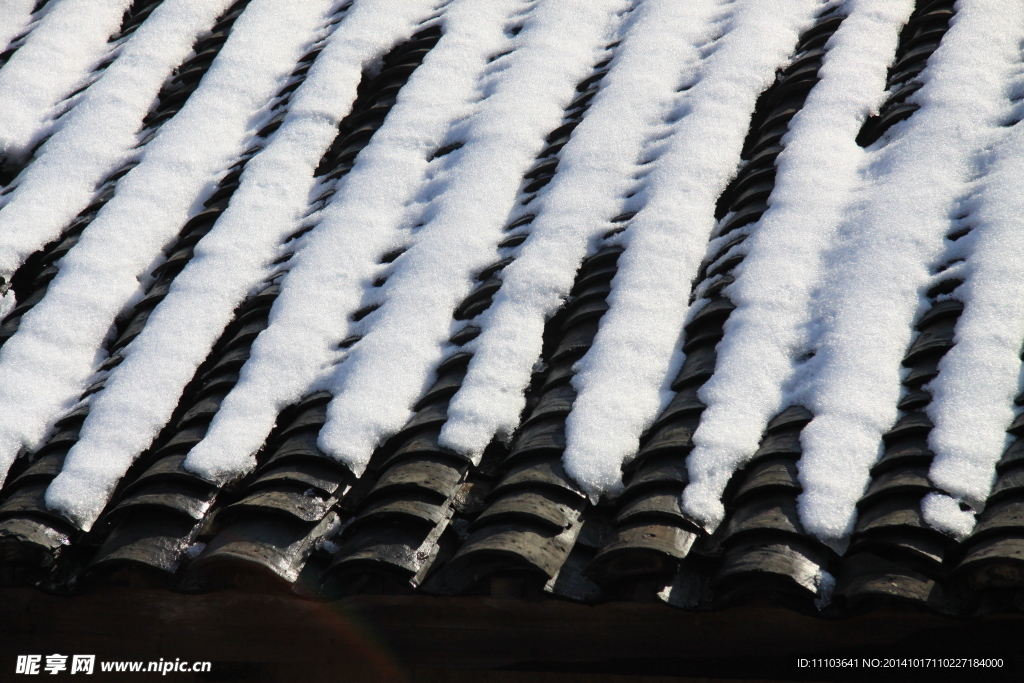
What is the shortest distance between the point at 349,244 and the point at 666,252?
1246mm

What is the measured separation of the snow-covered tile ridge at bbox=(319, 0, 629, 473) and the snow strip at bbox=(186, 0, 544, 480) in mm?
142

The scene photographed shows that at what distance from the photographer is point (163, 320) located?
3100mm

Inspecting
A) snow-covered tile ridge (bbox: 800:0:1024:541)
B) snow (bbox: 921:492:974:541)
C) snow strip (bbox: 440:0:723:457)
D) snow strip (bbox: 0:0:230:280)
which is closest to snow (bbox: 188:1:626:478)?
snow strip (bbox: 440:0:723:457)

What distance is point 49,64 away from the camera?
4.72 metres

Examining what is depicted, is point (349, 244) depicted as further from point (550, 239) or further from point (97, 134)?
point (97, 134)

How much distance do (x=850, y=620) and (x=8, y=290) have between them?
3.42m

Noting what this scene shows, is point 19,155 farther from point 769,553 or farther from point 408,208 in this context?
point 769,553

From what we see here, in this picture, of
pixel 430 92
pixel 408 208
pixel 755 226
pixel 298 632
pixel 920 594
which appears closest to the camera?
pixel 920 594

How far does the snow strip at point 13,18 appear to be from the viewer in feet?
16.8

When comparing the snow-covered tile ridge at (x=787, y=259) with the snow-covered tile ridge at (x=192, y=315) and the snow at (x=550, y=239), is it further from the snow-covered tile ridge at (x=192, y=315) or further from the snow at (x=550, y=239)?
the snow-covered tile ridge at (x=192, y=315)

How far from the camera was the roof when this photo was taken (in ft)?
6.90

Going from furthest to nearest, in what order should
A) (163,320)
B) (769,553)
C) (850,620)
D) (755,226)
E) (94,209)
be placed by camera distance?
(94,209), (163,320), (755,226), (850,620), (769,553)

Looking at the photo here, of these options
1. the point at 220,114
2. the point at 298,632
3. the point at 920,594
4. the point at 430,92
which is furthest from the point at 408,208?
the point at 920,594

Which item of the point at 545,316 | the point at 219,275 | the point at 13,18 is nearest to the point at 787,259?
the point at 545,316
